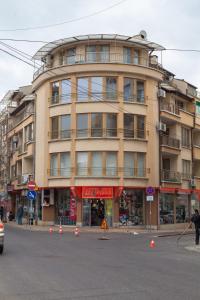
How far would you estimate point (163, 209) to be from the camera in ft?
143

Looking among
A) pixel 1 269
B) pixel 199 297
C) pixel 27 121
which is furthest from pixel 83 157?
pixel 199 297

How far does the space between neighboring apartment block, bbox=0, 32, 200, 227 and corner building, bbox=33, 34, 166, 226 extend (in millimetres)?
82

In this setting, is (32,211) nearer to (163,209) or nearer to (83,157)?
(83,157)

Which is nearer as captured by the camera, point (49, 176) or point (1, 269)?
point (1, 269)

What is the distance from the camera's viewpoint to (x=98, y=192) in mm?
40250

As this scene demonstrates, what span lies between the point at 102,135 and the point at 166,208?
9.30 metres

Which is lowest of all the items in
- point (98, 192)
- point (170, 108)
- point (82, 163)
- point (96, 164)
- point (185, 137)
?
point (98, 192)

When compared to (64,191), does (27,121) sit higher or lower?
higher

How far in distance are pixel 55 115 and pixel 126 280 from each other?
31.9 metres

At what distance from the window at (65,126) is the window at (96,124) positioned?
7.13ft

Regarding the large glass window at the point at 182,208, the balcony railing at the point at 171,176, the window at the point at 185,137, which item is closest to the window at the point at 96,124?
the balcony railing at the point at 171,176

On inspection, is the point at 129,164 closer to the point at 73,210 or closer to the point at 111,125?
the point at 111,125

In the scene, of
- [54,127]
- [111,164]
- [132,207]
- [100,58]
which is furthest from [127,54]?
[132,207]

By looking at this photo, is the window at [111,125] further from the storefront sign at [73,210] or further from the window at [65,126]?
the storefront sign at [73,210]
